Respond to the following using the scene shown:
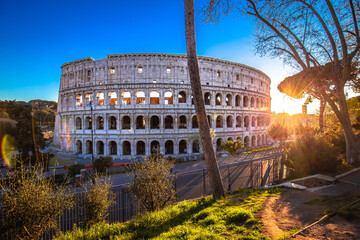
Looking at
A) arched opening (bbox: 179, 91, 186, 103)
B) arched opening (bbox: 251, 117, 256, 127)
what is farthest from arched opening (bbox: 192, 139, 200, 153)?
arched opening (bbox: 251, 117, 256, 127)

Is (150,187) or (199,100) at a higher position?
(199,100)

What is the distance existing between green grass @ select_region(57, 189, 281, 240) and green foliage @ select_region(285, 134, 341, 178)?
515cm

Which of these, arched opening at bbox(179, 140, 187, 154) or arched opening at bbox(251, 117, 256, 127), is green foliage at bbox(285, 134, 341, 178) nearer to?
arched opening at bbox(179, 140, 187, 154)

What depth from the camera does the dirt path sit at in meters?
3.32

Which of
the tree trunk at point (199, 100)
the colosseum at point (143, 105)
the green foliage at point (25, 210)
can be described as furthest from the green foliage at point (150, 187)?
the colosseum at point (143, 105)

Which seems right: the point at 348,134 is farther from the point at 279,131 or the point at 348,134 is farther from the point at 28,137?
the point at 28,137

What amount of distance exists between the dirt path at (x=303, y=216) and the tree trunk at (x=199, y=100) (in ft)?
6.26

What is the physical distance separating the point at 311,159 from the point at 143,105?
1973cm

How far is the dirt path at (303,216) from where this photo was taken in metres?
3.32

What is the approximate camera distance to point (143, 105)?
919 inches

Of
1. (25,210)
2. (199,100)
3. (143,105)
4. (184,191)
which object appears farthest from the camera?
(143,105)

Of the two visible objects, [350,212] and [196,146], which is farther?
[196,146]

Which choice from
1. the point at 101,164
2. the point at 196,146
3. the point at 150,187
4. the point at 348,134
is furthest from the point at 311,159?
the point at 196,146

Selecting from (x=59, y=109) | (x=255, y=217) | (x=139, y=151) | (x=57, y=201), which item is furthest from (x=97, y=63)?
(x=255, y=217)
